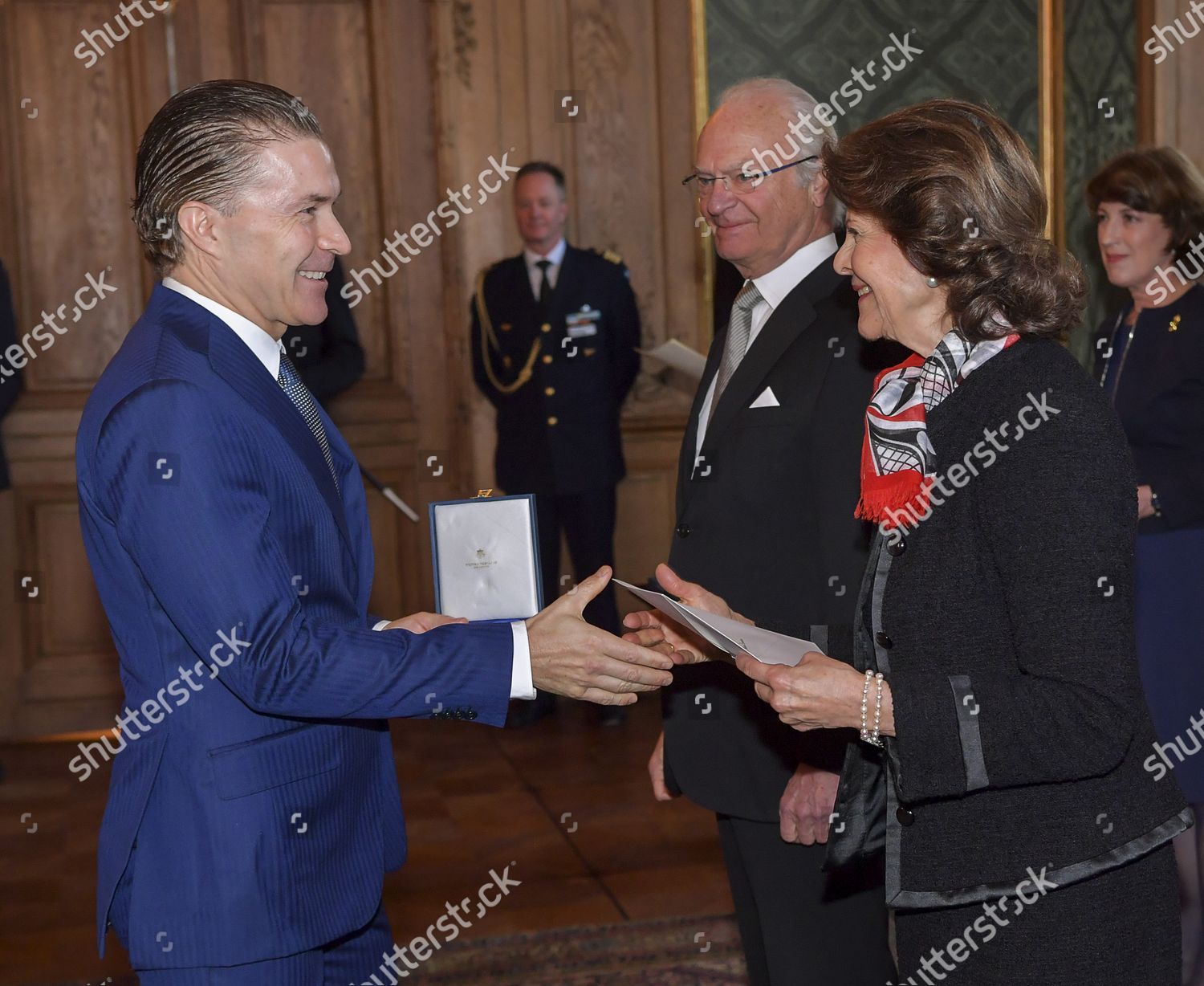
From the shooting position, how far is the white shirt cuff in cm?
171

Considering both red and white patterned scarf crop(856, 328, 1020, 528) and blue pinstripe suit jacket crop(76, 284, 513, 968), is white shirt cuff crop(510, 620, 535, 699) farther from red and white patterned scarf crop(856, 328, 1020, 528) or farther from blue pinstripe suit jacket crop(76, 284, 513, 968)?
red and white patterned scarf crop(856, 328, 1020, 528)

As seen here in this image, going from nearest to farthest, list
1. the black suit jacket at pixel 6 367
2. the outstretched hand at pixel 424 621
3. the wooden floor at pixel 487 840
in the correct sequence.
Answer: the outstretched hand at pixel 424 621
the wooden floor at pixel 487 840
the black suit jacket at pixel 6 367

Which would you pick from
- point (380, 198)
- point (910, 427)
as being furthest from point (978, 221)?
point (380, 198)

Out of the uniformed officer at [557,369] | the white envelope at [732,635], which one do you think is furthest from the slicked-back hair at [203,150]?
the uniformed officer at [557,369]

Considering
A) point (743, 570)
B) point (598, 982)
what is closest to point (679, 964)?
point (598, 982)

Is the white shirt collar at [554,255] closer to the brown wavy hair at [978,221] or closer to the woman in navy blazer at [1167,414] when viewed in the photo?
the woman in navy blazer at [1167,414]

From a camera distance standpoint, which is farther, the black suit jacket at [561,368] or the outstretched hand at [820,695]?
the black suit jacket at [561,368]

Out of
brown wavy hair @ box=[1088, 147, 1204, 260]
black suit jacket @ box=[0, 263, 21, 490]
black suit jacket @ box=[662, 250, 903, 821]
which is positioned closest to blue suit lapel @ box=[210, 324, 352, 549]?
black suit jacket @ box=[662, 250, 903, 821]

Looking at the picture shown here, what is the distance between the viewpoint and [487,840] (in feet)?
13.3

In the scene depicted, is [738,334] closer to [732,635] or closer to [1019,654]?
[732,635]

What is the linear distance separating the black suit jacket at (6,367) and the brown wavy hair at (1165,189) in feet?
11.7

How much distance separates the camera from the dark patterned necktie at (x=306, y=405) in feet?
5.79

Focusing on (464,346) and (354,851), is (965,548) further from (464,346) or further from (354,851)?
(464,346)

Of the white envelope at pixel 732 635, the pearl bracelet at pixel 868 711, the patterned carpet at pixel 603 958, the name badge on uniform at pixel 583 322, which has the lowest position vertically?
the patterned carpet at pixel 603 958
